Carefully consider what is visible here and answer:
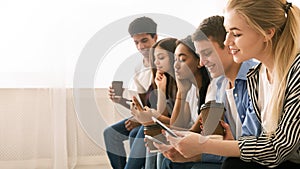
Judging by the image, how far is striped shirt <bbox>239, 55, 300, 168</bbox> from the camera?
119 cm

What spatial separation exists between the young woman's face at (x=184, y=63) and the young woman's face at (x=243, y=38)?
0.40 meters

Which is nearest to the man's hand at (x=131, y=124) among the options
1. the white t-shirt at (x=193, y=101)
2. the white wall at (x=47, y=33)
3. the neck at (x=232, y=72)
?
the white t-shirt at (x=193, y=101)

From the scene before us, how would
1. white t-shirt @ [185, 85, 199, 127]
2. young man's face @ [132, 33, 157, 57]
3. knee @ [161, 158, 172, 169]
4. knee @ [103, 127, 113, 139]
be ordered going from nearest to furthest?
1. knee @ [161, 158, 172, 169]
2. white t-shirt @ [185, 85, 199, 127]
3. young man's face @ [132, 33, 157, 57]
4. knee @ [103, 127, 113, 139]

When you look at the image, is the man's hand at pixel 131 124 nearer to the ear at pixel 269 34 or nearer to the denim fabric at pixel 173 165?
the denim fabric at pixel 173 165

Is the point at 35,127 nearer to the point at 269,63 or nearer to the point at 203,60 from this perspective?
the point at 203,60

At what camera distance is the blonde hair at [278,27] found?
4.09 feet

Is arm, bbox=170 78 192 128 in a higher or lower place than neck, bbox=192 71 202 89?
lower

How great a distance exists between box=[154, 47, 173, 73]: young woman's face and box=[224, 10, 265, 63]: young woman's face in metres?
0.54

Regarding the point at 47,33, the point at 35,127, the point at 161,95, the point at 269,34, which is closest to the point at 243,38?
the point at 269,34

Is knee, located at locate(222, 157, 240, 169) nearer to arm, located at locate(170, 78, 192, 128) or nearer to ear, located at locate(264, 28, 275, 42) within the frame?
ear, located at locate(264, 28, 275, 42)

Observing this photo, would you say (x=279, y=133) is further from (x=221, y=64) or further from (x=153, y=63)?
(x=153, y=63)

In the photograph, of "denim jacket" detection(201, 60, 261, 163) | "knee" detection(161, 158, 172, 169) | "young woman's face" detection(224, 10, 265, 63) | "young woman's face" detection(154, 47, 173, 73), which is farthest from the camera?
"young woman's face" detection(154, 47, 173, 73)

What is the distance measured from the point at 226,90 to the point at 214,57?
4.7 inches

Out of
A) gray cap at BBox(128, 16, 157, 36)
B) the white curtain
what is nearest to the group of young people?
gray cap at BBox(128, 16, 157, 36)
